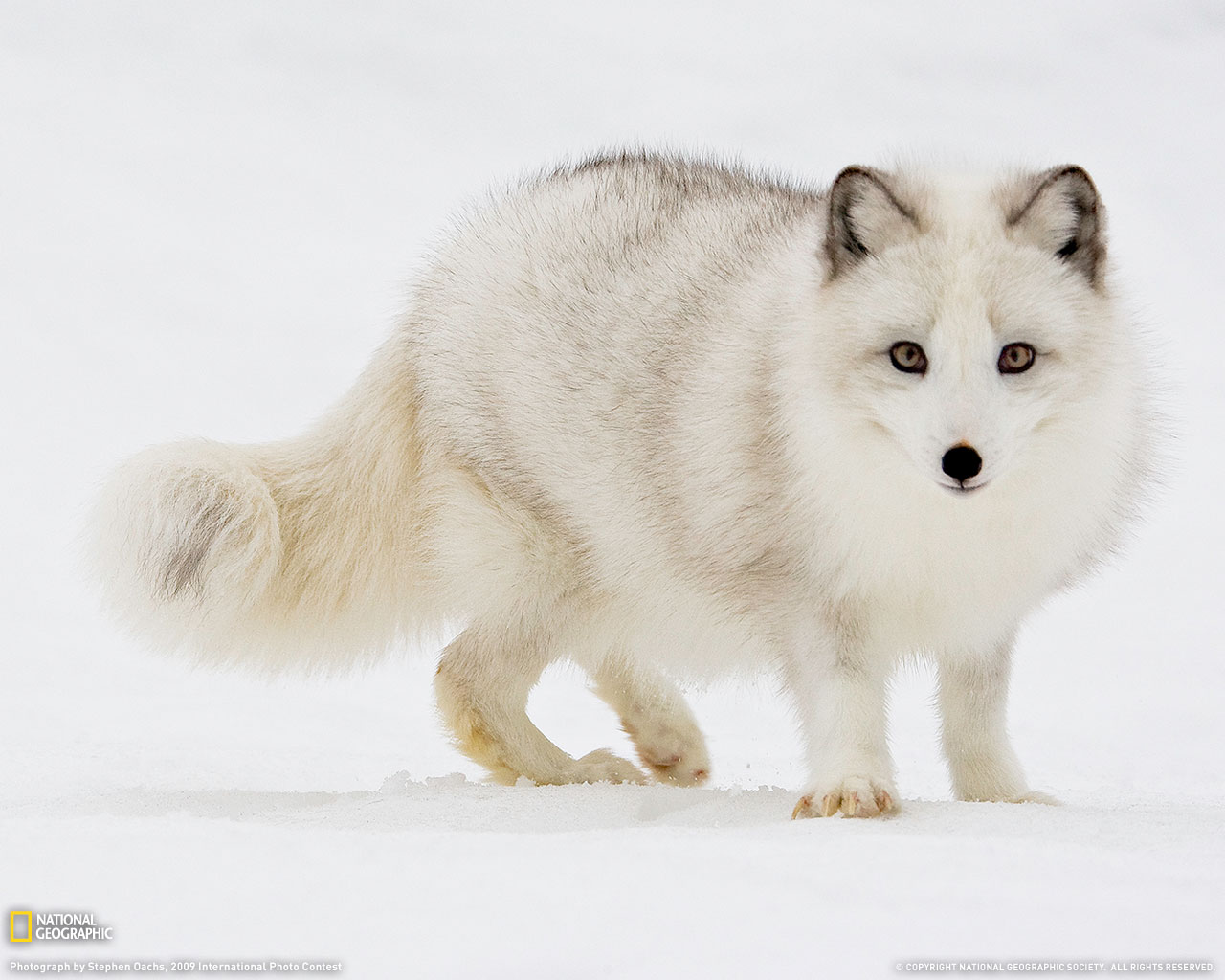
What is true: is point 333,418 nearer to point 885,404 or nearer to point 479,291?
point 479,291

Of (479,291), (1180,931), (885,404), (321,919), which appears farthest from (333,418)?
(1180,931)

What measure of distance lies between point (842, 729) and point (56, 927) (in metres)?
1.49

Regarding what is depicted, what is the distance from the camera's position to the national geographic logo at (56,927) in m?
1.74

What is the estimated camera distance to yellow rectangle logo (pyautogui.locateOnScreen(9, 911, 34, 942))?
1766mm

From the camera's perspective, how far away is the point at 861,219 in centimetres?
265

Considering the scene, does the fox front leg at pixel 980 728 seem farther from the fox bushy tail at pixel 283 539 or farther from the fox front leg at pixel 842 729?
the fox bushy tail at pixel 283 539

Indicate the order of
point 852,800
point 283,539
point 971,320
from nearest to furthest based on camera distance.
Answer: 1. point 971,320
2. point 852,800
3. point 283,539

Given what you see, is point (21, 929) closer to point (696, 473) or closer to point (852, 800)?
point (852, 800)

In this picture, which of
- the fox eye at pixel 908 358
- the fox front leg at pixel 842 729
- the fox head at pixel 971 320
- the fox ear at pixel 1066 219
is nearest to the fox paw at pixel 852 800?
the fox front leg at pixel 842 729

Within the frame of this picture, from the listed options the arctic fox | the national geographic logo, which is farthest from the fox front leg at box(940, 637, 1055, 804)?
the national geographic logo

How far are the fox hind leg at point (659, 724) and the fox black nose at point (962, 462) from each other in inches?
65.1

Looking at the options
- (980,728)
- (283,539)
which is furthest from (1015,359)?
(283,539)

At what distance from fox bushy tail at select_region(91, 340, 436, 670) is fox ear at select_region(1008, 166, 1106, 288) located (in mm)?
1638

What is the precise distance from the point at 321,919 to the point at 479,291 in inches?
81.0
